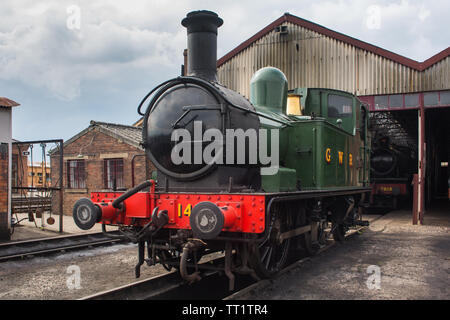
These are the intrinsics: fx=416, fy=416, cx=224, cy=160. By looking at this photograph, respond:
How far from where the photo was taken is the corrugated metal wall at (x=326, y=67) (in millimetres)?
14219

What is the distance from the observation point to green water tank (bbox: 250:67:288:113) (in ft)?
22.8

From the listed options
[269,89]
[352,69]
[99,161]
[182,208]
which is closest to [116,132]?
[99,161]

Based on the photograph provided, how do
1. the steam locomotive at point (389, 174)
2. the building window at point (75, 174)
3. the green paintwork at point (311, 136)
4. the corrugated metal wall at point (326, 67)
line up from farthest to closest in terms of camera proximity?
the steam locomotive at point (389, 174) < the building window at point (75, 174) < the corrugated metal wall at point (326, 67) < the green paintwork at point (311, 136)

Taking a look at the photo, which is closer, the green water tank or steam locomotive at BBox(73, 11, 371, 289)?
steam locomotive at BBox(73, 11, 371, 289)

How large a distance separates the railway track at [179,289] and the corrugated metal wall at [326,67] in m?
10.4

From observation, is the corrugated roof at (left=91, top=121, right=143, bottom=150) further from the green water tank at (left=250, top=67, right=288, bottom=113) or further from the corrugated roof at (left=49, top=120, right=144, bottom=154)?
the green water tank at (left=250, top=67, right=288, bottom=113)

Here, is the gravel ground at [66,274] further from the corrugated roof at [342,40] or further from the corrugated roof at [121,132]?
the corrugated roof at [342,40]

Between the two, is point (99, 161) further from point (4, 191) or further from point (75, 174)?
point (4, 191)

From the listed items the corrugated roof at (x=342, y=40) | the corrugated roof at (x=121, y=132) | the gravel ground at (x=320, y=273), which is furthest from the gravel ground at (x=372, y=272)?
the corrugated roof at (x=121, y=132)

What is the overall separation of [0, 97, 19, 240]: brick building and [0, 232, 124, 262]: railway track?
0.95 m

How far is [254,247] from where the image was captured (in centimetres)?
512

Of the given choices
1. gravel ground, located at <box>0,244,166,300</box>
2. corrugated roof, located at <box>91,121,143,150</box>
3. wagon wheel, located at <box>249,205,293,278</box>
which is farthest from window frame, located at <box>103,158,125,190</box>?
wagon wheel, located at <box>249,205,293,278</box>

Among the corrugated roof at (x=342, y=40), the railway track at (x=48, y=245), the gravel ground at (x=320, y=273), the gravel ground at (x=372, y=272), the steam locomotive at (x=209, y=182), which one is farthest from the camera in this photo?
the corrugated roof at (x=342, y=40)

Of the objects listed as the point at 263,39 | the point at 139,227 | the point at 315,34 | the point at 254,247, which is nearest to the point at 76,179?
the point at 263,39
